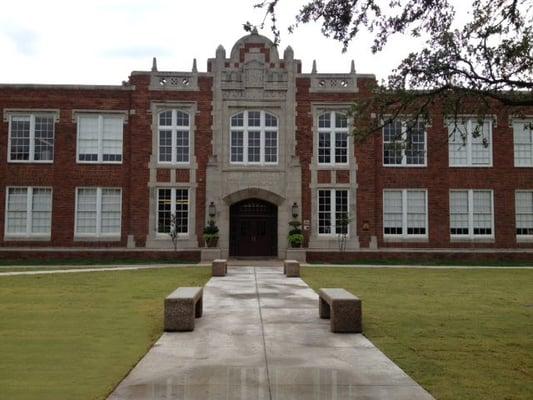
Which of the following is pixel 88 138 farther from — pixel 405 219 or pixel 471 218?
pixel 471 218

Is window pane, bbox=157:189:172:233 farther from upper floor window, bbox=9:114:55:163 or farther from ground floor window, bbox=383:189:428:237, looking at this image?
ground floor window, bbox=383:189:428:237

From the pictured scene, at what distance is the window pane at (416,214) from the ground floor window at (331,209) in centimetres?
357

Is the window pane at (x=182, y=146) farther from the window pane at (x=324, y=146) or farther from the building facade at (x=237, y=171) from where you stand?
the window pane at (x=324, y=146)

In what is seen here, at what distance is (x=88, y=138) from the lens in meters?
33.9

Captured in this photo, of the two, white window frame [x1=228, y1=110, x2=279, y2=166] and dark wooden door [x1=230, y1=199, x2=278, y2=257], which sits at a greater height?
white window frame [x1=228, y1=110, x2=279, y2=166]

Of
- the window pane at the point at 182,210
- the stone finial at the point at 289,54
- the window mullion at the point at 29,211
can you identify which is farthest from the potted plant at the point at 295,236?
the window mullion at the point at 29,211

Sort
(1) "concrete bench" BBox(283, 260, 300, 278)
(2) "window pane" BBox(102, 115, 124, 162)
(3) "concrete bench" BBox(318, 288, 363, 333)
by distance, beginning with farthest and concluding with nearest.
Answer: (2) "window pane" BBox(102, 115, 124, 162)
(1) "concrete bench" BBox(283, 260, 300, 278)
(3) "concrete bench" BBox(318, 288, 363, 333)

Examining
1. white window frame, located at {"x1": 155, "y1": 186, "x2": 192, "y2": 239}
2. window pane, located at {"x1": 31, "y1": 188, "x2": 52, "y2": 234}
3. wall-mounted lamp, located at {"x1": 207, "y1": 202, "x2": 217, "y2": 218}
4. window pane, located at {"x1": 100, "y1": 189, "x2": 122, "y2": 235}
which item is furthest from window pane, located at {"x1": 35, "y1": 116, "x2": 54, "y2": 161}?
wall-mounted lamp, located at {"x1": 207, "y1": 202, "x2": 217, "y2": 218}

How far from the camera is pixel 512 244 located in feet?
111

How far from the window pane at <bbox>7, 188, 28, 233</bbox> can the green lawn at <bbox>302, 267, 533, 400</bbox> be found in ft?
62.4

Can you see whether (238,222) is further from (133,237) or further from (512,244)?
(512,244)

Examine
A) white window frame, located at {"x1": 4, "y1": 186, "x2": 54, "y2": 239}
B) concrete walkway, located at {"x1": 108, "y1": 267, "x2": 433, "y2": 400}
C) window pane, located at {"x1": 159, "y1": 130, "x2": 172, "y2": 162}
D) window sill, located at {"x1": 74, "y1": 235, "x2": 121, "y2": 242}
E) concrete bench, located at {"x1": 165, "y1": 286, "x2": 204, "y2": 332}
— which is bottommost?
concrete walkway, located at {"x1": 108, "y1": 267, "x2": 433, "y2": 400}

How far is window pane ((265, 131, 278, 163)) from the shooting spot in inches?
1320

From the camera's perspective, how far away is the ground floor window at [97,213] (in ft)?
110
